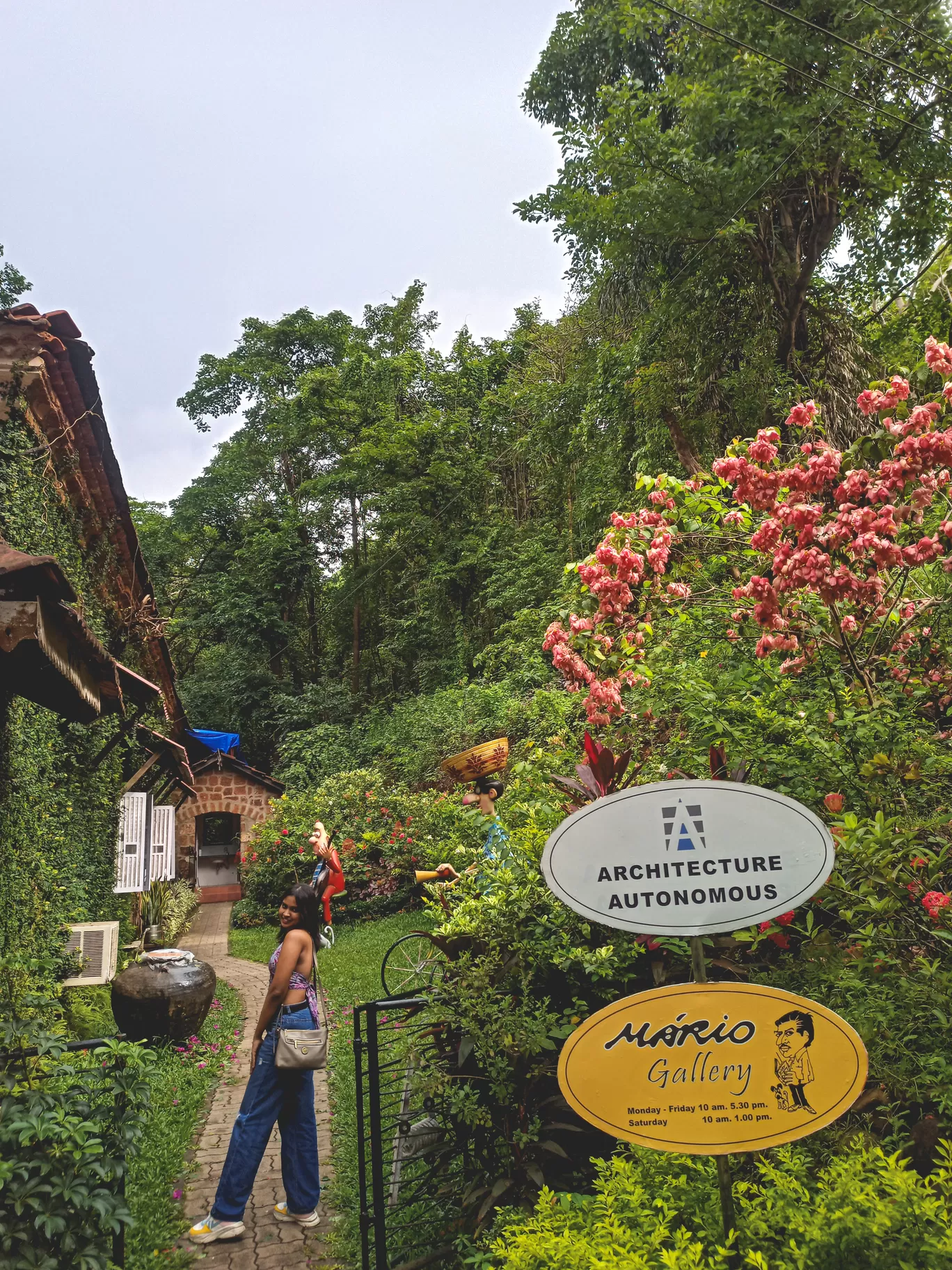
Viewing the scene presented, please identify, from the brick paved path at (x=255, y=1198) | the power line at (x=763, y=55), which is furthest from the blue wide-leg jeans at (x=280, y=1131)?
the power line at (x=763, y=55)

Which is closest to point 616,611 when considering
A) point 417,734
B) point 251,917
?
point 417,734

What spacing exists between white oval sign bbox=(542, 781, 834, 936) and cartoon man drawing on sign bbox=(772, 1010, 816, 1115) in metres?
0.25

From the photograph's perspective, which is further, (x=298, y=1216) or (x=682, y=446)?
(x=682, y=446)

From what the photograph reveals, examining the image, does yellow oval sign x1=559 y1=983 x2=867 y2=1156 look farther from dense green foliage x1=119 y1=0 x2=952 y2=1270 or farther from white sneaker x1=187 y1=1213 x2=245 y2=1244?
white sneaker x1=187 y1=1213 x2=245 y2=1244

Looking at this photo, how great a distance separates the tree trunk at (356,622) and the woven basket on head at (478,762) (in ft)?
53.2

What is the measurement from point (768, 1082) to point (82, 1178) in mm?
2230

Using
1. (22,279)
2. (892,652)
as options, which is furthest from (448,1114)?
(22,279)

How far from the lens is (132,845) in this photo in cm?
935

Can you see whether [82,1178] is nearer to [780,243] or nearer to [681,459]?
[681,459]

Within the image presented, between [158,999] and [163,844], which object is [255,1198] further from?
[163,844]

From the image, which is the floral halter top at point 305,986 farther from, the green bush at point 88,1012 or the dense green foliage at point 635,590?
the green bush at point 88,1012

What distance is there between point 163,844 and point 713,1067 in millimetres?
11447

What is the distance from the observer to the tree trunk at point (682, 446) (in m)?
9.62

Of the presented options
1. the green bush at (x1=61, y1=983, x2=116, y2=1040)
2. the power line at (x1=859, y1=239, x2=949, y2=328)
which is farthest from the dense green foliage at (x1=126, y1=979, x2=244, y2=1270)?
the power line at (x1=859, y1=239, x2=949, y2=328)
